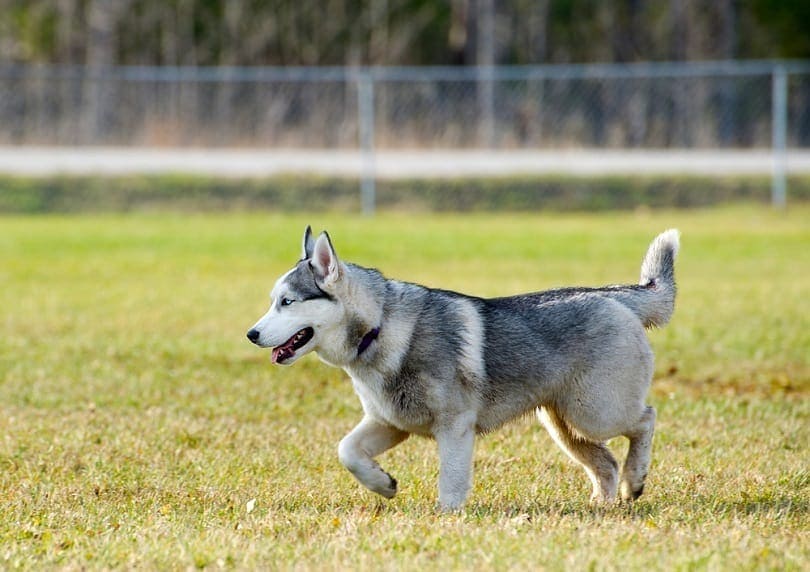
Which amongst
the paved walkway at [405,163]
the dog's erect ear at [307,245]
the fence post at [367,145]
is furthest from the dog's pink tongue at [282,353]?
the paved walkway at [405,163]

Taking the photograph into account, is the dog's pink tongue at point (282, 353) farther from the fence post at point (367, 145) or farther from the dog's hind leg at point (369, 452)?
the fence post at point (367, 145)

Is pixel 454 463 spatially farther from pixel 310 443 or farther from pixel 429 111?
pixel 429 111

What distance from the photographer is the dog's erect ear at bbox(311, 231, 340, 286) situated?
18.7 ft

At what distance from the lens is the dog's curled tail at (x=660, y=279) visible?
639 cm

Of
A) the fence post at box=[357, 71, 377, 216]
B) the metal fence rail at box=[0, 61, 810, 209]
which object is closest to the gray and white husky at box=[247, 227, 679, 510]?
the fence post at box=[357, 71, 377, 216]

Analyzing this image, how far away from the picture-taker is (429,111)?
23.4 metres

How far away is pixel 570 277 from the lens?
14398mm

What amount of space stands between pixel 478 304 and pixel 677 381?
3564mm

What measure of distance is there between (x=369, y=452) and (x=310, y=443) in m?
1.35

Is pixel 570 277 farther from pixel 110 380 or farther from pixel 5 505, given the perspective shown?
pixel 5 505

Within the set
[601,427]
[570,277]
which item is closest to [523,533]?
[601,427]

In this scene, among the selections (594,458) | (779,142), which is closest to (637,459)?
(594,458)

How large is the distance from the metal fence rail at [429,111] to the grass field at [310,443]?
767 centimetres

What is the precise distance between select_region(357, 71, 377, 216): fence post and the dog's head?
15.6 metres
